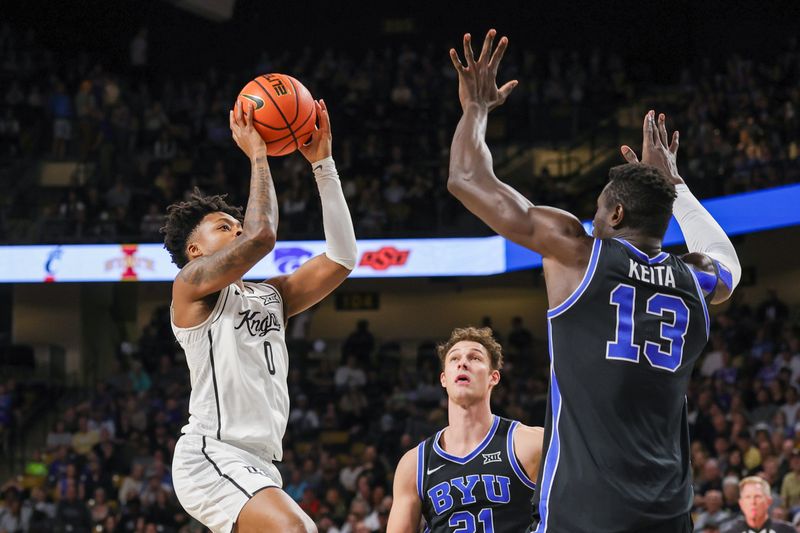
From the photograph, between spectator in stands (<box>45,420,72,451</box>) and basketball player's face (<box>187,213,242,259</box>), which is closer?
basketball player's face (<box>187,213,242,259</box>)

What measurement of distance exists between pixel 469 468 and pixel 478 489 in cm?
12

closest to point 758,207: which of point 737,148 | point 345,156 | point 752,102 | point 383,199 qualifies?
point 737,148

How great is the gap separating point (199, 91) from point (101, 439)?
824 cm

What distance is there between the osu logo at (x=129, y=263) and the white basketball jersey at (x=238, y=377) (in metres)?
12.9

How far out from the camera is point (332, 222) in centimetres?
501

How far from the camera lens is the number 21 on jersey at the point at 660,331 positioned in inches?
138

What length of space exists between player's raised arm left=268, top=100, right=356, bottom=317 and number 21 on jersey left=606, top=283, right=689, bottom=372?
69.5 inches

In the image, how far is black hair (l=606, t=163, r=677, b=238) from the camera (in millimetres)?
3617

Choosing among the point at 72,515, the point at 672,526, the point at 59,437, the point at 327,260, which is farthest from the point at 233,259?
the point at 59,437

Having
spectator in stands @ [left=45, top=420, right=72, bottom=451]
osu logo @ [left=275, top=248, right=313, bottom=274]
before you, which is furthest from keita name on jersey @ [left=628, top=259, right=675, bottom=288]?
spectator in stands @ [left=45, top=420, right=72, bottom=451]

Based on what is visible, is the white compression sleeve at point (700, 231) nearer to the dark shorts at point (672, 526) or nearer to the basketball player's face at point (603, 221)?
the basketball player's face at point (603, 221)

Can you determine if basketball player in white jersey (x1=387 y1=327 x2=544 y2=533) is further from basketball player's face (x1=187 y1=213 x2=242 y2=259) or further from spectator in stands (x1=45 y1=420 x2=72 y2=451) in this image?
spectator in stands (x1=45 y1=420 x2=72 y2=451)

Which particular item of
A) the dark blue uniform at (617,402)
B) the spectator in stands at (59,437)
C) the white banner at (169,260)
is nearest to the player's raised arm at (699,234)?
the dark blue uniform at (617,402)

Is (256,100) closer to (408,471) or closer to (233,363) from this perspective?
(233,363)
